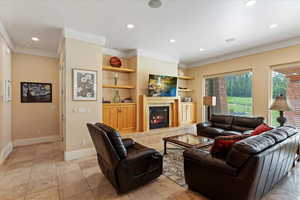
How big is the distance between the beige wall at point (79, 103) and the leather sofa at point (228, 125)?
333cm

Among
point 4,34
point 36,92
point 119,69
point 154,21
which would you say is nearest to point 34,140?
point 36,92

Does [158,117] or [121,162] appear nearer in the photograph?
[121,162]

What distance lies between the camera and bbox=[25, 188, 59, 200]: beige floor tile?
6.77 feet

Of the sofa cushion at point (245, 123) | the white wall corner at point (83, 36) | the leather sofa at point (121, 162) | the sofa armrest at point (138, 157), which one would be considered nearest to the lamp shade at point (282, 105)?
the sofa cushion at point (245, 123)

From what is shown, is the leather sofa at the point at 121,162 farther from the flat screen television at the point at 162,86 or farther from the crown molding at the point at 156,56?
the crown molding at the point at 156,56

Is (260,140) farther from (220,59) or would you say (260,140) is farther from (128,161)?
(220,59)

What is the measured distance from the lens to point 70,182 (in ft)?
8.06

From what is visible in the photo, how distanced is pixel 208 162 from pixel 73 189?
2.09 meters

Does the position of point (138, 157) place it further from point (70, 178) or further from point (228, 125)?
point (228, 125)

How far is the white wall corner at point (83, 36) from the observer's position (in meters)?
3.36

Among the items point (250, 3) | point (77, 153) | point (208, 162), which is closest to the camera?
point (208, 162)

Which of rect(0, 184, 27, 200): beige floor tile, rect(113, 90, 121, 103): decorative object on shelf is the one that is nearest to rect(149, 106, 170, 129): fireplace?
rect(113, 90, 121, 103): decorative object on shelf

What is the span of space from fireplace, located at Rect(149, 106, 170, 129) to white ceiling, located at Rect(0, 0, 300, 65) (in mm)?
2473

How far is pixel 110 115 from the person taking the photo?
4.60 metres
